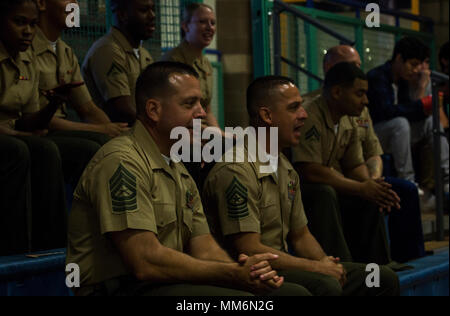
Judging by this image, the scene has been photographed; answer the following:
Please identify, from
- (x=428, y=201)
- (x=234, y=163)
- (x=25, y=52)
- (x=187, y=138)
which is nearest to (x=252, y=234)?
(x=234, y=163)

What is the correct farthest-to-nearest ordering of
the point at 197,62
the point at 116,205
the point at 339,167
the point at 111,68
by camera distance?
the point at 197,62 → the point at 339,167 → the point at 111,68 → the point at 116,205

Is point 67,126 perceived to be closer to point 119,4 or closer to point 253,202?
point 119,4

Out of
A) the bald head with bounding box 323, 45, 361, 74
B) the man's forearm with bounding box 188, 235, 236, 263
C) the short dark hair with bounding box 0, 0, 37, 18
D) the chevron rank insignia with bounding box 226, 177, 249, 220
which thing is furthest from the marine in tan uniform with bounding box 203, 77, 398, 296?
the bald head with bounding box 323, 45, 361, 74

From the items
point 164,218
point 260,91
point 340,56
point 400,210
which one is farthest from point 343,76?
point 164,218

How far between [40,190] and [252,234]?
79 cm

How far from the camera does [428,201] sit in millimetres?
4961

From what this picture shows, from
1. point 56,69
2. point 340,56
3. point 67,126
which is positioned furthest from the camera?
point 340,56

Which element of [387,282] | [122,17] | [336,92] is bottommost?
[387,282]

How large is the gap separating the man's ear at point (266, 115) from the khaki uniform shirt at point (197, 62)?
1026 mm

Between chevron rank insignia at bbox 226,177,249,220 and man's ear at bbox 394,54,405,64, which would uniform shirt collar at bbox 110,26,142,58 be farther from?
man's ear at bbox 394,54,405,64

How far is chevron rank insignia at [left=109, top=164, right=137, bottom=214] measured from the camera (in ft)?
6.31

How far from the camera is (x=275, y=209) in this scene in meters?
2.64

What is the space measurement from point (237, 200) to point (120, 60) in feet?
3.98
